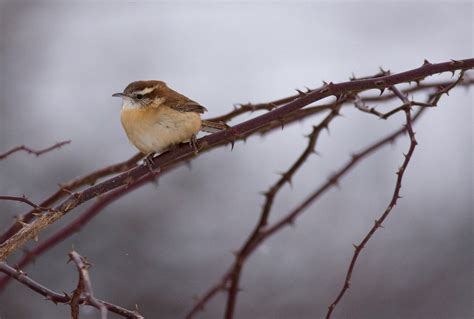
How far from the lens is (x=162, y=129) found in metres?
3.37

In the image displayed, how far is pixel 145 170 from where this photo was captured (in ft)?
8.39

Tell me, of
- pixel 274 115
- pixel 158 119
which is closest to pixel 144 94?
pixel 158 119

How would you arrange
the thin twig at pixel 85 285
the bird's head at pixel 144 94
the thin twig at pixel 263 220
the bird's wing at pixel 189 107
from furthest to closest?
the bird's head at pixel 144 94 < the bird's wing at pixel 189 107 < the thin twig at pixel 263 220 < the thin twig at pixel 85 285

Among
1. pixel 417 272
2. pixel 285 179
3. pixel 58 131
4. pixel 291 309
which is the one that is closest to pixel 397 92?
pixel 285 179

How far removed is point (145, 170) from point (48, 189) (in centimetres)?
492

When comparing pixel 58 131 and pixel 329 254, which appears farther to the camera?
pixel 58 131

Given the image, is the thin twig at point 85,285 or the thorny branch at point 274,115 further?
the thorny branch at point 274,115

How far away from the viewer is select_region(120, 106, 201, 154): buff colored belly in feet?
11.0

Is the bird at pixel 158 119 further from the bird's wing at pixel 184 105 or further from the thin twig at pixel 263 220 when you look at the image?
the thin twig at pixel 263 220

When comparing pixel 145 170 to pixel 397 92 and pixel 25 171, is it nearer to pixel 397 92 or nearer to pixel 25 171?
pixel 397 92

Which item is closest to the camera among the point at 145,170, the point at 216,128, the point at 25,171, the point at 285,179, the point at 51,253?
the point at 145,170

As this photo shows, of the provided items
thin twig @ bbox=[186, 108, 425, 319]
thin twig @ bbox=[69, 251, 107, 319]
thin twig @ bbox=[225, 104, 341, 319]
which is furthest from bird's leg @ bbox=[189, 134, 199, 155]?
thin twig @ bbox=[69, 251, 107, 319]

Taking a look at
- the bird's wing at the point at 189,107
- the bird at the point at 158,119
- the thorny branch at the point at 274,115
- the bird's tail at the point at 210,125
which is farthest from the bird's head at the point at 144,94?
the thorny branch at the point at 274,115

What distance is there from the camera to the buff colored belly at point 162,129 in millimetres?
3344
